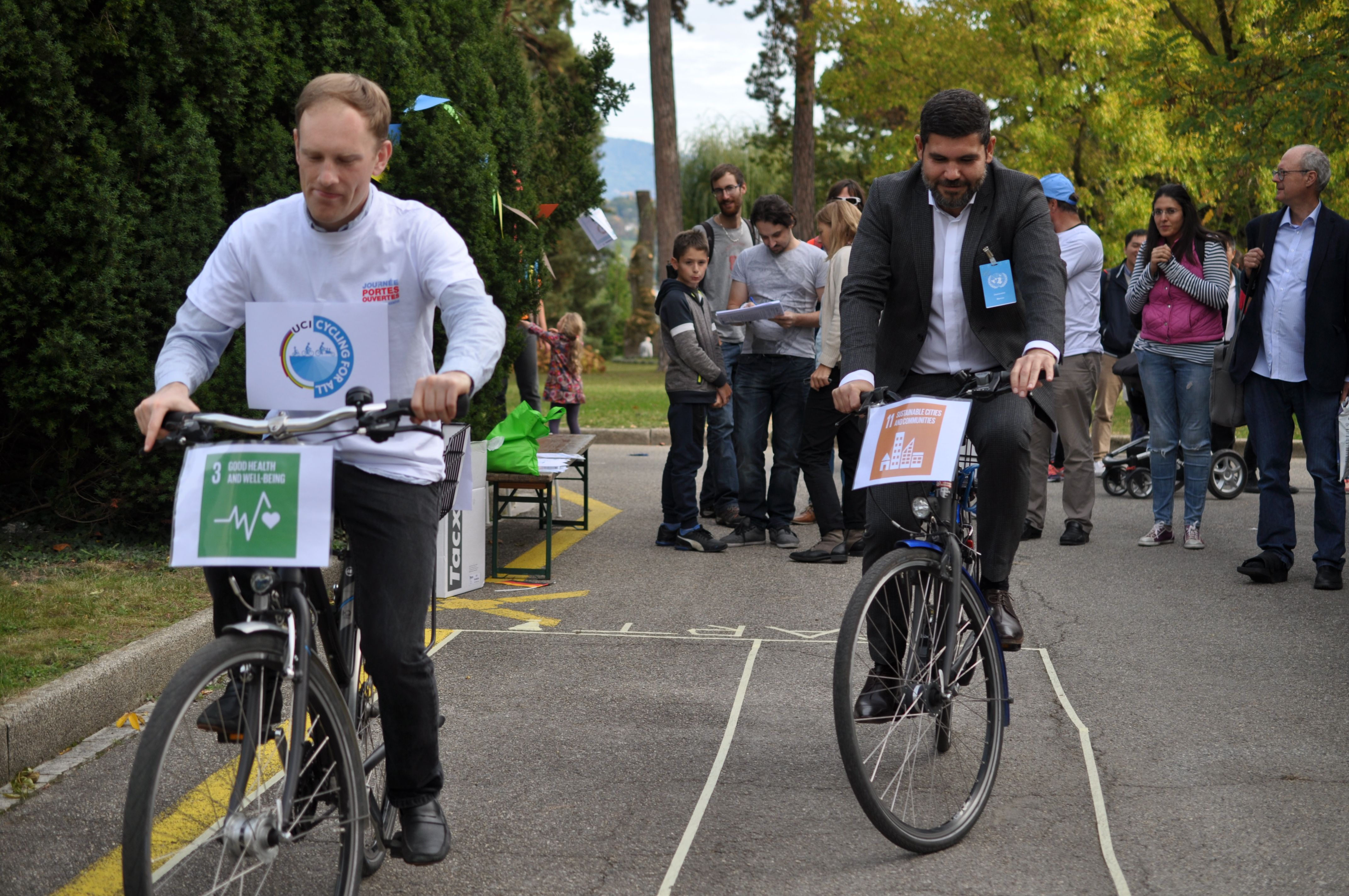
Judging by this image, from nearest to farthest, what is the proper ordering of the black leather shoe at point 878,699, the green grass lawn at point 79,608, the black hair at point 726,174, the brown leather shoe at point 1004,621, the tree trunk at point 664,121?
1. the black leather shoe at point 878,699
2. the brown leather shoe at point 1004,621
3. the green grass lawn at point 79,608
4. the black hair at point 726,174
5. the tree trunk at point 664,121

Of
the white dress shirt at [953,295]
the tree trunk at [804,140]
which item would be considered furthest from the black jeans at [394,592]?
the tree trunk at [804,140]

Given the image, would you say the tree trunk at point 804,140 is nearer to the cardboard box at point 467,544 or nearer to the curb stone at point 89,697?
the cardboard box at point 467,544

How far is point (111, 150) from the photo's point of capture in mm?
6305

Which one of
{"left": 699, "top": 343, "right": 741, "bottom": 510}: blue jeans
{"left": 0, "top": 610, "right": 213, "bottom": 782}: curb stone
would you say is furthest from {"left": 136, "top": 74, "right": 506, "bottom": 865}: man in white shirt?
{"left": 699, "top": 343, "right": 741, "bottom": 510}: blue jeans

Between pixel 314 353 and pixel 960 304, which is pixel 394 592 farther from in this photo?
pixel 960 304

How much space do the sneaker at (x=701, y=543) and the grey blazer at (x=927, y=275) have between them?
4.22 meters

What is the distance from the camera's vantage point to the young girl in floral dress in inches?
575

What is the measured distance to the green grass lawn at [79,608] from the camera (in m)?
4.75

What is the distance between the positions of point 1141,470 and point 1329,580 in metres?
4.11

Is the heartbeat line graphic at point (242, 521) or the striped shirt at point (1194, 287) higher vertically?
the striped shirt at point (1194, 287)

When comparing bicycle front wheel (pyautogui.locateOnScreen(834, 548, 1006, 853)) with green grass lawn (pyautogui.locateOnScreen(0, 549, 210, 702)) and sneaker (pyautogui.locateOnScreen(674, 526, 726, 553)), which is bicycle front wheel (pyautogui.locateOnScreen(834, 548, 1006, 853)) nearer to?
green grass lawn (pyautogui.locateOnScreen(0, 549, 210, 702))

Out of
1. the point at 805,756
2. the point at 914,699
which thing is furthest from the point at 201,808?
the point at 805,756

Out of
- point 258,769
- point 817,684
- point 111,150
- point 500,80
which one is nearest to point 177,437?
point 258,769

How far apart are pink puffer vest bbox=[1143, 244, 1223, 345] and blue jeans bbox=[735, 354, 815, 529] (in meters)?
2.18
